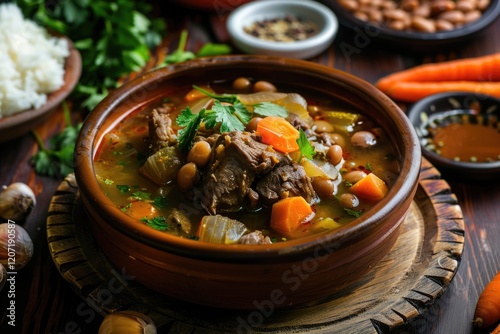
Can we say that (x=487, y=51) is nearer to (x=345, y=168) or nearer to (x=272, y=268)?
(x=345, y=168)

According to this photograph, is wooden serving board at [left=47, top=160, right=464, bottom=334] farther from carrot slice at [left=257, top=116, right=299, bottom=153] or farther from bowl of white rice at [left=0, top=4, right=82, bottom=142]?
bowl of white rice at [left=0, top=4, right=82, bottom=142]

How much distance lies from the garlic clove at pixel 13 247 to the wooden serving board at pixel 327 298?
21 cm

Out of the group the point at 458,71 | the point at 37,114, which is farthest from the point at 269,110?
the point at 458,71

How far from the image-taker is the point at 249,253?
279 cm

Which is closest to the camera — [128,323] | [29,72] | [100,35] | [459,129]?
[128,323]

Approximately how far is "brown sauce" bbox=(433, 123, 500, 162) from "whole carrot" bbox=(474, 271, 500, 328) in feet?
4.31

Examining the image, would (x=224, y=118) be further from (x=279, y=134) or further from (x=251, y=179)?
(x=251, y=179)

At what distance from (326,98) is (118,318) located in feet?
5.98

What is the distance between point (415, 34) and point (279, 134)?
2.77 metres

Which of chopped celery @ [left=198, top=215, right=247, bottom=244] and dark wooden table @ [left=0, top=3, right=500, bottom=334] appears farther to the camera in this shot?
dark wooden table @ [left=0, top=3, right=500, bottom=334]

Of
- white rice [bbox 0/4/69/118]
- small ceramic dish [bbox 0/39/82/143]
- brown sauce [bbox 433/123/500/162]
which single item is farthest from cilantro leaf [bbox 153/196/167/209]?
brown sauce [bbox 433/123/500/162]

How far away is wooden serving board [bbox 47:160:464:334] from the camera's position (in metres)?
3.10

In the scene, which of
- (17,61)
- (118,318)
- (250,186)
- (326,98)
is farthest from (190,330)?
(17,61)

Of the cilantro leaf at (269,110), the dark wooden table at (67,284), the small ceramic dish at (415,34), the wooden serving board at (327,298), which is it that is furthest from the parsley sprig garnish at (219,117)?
the small ceramic dish at (415,34)
